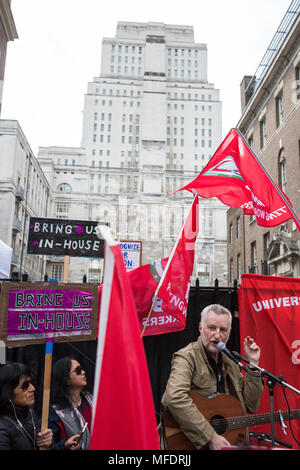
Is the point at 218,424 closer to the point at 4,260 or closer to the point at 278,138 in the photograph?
the point at 4,260

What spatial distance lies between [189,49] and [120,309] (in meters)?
142

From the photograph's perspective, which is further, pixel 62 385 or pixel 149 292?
pixel 149 292

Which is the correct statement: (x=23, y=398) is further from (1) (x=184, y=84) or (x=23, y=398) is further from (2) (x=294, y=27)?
(1) (x=184, y=84)

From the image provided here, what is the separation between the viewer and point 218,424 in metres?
3.68

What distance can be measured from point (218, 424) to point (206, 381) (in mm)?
406

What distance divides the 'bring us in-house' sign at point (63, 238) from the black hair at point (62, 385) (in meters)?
1.45

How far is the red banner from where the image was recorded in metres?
5.56

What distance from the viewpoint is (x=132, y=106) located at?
383ft

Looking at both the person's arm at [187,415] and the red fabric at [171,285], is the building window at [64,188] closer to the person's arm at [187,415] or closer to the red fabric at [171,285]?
the red fabric at [171,285]

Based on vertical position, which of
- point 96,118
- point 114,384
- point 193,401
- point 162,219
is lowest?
point 193,401

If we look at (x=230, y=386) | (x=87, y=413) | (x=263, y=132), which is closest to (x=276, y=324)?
(x=230, y=386)

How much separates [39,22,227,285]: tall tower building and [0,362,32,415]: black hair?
79807 millimetres

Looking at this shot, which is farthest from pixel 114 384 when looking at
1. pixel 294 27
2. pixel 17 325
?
pixel 294 27

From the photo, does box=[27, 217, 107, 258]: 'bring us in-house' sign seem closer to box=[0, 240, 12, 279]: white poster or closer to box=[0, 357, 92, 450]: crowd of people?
box=[0, 357, 92, 450]: crowd of people
